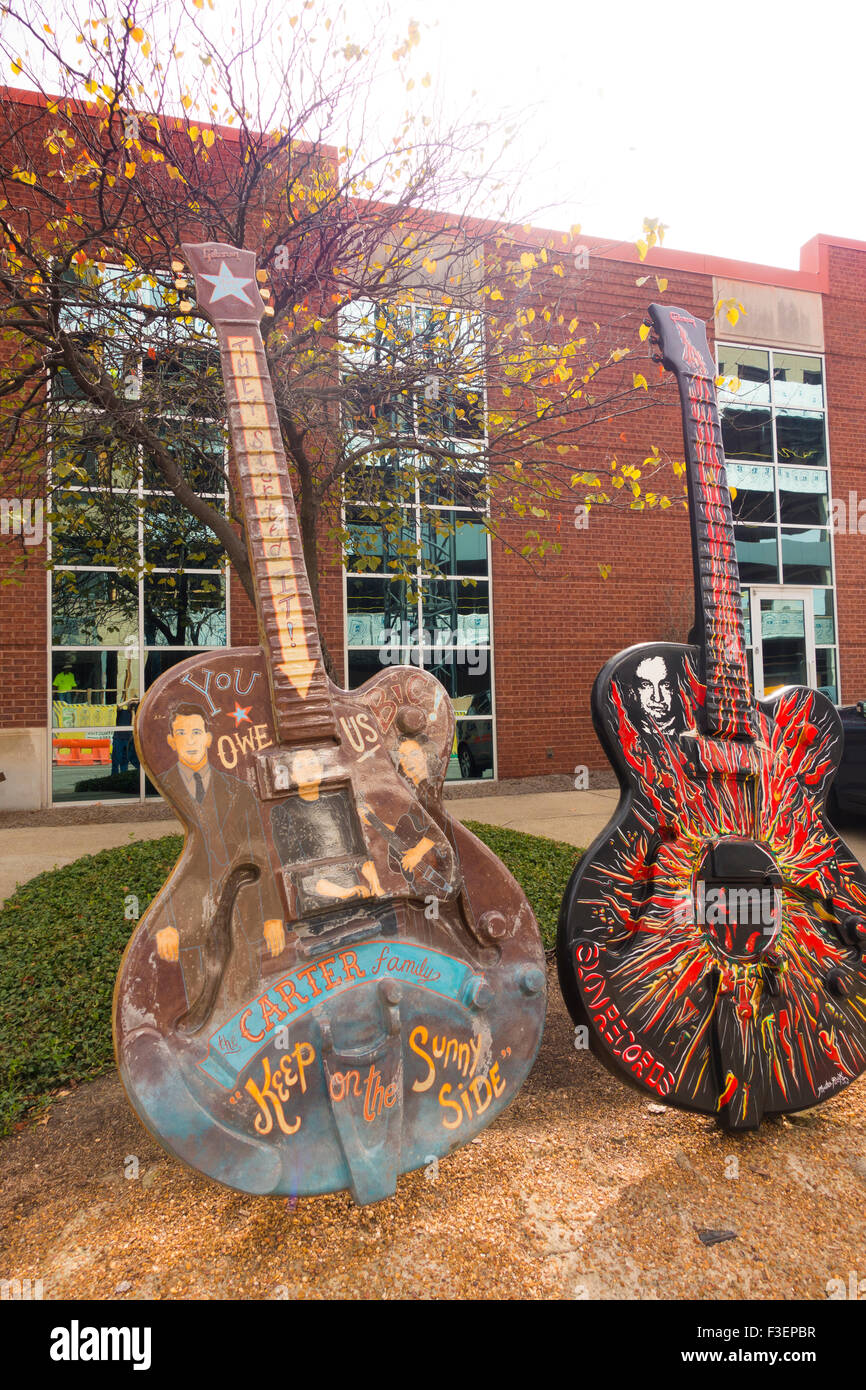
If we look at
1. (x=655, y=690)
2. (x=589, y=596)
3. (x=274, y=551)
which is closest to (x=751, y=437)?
(x=589, y=596)

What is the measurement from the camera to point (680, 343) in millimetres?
2527

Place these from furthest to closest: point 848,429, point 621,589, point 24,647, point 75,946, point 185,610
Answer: point 848,429, point 621,589, point 185,610, point 24,647, point 75,946

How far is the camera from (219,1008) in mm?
1711

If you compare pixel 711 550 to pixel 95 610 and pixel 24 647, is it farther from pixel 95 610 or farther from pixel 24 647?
pixel 24 647

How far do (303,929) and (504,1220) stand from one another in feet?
3.08

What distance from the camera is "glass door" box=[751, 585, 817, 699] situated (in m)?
11.4

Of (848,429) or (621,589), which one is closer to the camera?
(621,589)

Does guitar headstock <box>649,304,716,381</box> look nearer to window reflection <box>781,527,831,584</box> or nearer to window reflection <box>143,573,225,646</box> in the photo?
window reflection <box>143,573,225,646</box>

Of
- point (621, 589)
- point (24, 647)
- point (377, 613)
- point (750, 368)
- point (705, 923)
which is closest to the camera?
point (705, 923)

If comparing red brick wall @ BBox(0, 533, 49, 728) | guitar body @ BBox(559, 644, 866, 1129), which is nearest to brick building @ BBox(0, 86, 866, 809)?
red brick wall @ BBox(0, 533, 49, 728)

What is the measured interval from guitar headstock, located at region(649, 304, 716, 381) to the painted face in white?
1.01 metres

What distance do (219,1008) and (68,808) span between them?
797 cm

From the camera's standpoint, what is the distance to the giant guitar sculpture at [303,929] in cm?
167

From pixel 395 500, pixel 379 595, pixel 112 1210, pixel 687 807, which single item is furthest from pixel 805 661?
pixel 112 1210
